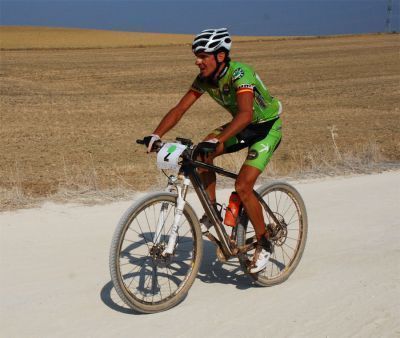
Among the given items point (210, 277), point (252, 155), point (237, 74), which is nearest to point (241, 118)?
point (237, 74)

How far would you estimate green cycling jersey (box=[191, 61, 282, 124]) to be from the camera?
16.1 ft

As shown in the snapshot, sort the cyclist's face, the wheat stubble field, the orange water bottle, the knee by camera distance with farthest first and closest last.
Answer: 1. the wheat stubble field
2. the orange water bottle
3. the knee
4. the cyclist's face

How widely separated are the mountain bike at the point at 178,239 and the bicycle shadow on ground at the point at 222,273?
0.17 m

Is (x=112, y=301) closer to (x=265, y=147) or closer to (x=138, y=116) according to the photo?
(x=265, y=147)

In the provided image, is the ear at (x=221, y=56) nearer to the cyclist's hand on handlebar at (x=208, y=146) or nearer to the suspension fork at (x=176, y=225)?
the cyclist's hand on handlebar at (x=208, y=146)

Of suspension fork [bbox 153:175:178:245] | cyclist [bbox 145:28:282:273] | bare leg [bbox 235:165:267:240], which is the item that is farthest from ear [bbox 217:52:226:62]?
suspension fork [bbox 153:175:178:245]

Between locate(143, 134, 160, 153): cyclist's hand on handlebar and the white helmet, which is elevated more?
the white helmet

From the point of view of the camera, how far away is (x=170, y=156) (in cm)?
461

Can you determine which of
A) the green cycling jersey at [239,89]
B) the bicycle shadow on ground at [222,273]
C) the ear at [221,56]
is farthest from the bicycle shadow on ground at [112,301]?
the ear at [221,56]

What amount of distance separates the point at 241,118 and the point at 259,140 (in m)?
0.53

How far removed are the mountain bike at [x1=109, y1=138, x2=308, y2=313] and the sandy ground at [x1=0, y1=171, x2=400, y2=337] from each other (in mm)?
159

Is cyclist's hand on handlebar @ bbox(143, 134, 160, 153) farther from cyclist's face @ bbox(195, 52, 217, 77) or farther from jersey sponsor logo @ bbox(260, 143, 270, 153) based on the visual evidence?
jersey sponsor logo @ bbox(260, 143, 270, 153)

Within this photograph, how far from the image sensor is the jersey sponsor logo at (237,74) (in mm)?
4906

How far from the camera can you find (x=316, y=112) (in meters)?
24.2
